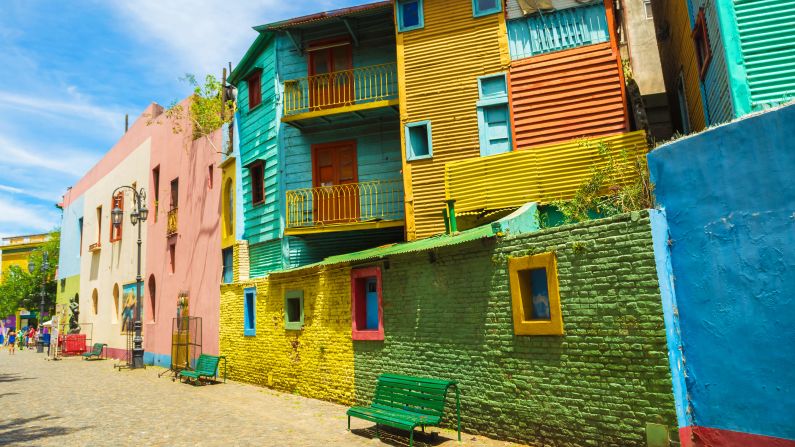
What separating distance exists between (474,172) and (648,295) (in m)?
5.96

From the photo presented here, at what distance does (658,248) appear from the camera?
21.4 ft

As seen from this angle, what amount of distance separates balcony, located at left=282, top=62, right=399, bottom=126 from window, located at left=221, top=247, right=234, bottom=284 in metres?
4.91

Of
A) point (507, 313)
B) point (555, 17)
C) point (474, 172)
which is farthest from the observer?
point (555, 17)

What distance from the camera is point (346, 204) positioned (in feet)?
51.0

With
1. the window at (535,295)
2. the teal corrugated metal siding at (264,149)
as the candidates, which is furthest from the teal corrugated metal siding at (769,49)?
the teal corrugated metal siding at (264,149)

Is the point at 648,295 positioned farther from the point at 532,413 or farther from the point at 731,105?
the point at 731,105

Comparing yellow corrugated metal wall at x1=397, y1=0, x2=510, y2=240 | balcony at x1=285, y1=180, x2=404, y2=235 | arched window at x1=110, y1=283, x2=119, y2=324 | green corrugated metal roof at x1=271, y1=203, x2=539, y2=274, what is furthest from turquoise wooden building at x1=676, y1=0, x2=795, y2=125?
arched window at x1=110, y1=283, x2=119, y2=324

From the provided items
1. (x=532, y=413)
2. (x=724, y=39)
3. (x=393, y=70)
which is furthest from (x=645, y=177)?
(x=393, y=70)

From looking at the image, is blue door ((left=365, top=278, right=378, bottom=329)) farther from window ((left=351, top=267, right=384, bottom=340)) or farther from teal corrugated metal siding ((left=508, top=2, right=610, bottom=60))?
teal corrugated metal siding ((left=508, top=2, right=610, bottom=60))

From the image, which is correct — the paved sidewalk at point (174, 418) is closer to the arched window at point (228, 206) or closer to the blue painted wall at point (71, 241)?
the arched window at point (228, 206)

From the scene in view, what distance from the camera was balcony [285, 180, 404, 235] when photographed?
14.9 m

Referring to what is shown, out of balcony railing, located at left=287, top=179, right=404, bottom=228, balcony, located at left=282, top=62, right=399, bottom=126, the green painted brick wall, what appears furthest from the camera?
balcony, located at left=282, top=62, right=399, bottom=126

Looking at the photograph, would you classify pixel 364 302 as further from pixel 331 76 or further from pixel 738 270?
pixel 331 76

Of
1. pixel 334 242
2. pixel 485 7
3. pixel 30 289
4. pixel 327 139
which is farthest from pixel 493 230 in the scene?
pixel 30 289
